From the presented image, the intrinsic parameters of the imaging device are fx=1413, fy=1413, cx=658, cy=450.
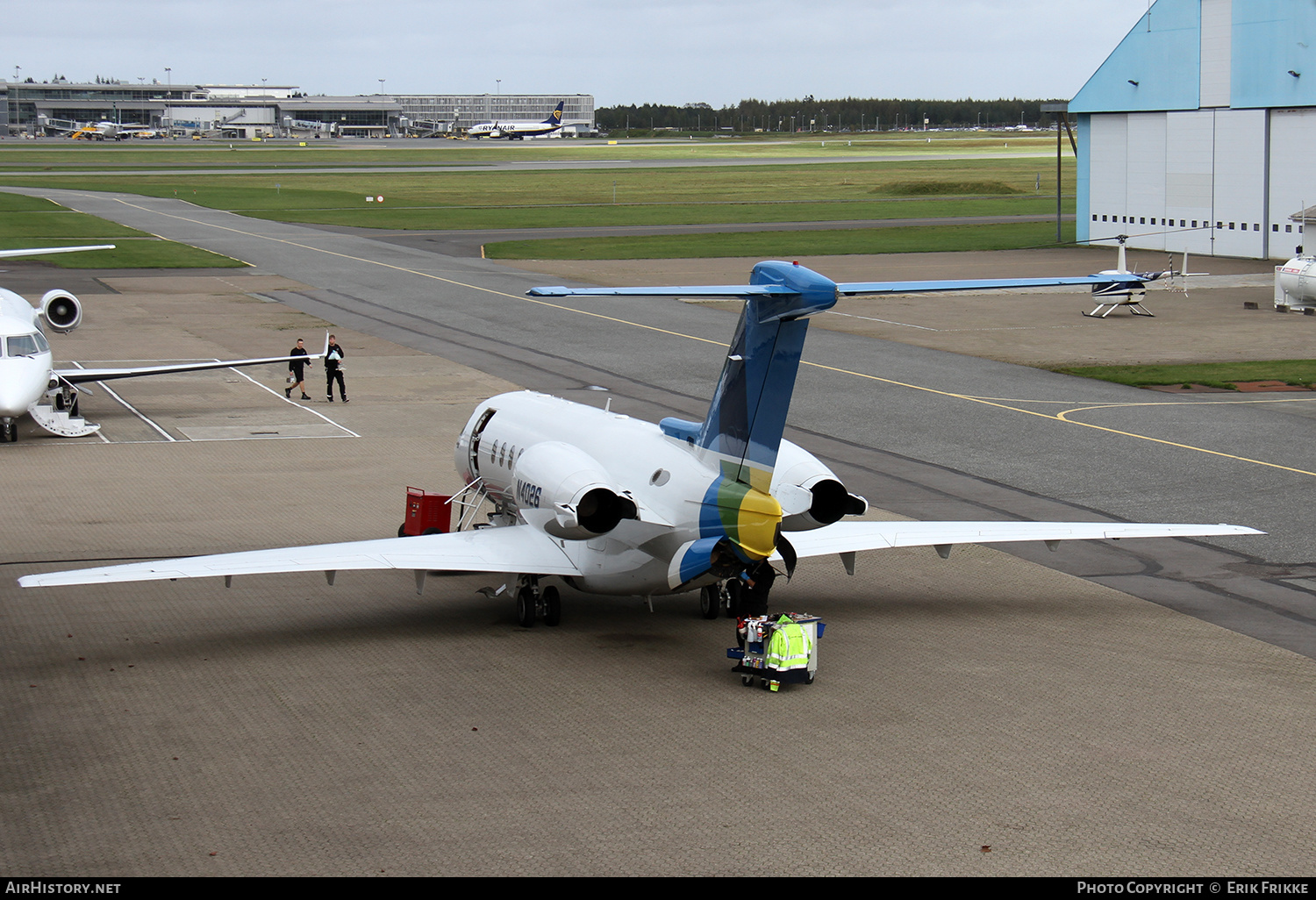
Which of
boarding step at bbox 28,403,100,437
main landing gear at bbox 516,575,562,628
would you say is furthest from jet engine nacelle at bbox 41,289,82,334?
main landing gear at bbox 516,575,562,628

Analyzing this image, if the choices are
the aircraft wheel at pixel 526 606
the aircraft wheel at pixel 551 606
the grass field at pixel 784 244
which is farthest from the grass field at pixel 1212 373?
the grass field at pixel 784 244

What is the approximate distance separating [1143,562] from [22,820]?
60.3ft

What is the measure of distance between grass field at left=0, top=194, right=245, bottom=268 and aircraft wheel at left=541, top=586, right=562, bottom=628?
62324mm

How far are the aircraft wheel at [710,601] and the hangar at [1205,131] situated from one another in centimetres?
6161

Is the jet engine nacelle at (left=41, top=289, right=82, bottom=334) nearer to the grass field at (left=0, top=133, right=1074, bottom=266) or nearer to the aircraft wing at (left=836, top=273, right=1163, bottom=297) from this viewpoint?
the aircraft wing at (left=836, top=273, right=1163, bottom=297)

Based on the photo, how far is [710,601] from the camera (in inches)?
838

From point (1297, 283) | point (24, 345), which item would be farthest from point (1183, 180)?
point (24, 345)

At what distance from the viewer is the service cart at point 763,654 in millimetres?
17891

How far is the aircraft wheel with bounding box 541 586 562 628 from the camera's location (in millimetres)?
20766

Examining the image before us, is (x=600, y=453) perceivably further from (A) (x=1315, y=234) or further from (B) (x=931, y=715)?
(A) (x=1315, y=234)

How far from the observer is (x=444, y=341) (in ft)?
176

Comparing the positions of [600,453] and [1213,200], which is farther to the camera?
[1213,200]
